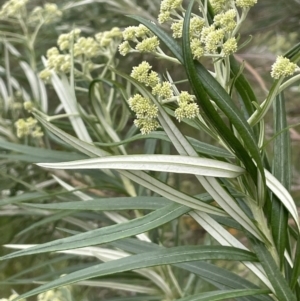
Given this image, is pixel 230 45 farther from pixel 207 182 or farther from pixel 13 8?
pixel 13 8

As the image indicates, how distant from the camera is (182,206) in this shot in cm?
49

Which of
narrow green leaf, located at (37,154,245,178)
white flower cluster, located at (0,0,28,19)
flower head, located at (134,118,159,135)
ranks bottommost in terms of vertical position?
narrow green leaf, located at (37,154,245,178)

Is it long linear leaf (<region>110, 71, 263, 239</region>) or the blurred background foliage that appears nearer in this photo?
long linear leaf (<region>110, 71, 263, 239</region>)

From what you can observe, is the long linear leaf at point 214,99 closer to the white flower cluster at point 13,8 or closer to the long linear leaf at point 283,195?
the long linear leaf at point 283,195

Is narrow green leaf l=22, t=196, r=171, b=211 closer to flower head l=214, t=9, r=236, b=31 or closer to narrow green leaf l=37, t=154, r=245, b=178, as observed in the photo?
narrow green leaf l=37, t=154, r=245, b=178

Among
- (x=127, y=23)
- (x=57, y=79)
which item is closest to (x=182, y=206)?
(x=57, y=79)

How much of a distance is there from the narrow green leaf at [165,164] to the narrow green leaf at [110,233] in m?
0.07

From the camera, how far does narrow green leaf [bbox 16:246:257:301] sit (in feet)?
1.49

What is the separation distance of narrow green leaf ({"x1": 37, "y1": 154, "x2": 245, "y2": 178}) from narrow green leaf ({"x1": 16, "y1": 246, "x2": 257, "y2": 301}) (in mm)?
92

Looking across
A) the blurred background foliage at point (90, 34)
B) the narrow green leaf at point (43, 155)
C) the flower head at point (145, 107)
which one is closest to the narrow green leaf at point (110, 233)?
the flower head at point (145, 107)

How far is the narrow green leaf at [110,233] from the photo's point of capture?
1.49 ft

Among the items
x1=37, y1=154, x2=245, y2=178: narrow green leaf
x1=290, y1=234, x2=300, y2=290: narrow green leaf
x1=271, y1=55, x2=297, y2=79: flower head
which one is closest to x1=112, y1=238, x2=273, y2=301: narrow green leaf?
x1=290, y1=234, x2=300, y2=290: narrow green leaf

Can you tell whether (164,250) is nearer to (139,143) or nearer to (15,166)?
(15,166)

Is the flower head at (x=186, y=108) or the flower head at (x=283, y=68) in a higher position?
the flower head at (x=283, y=68)
